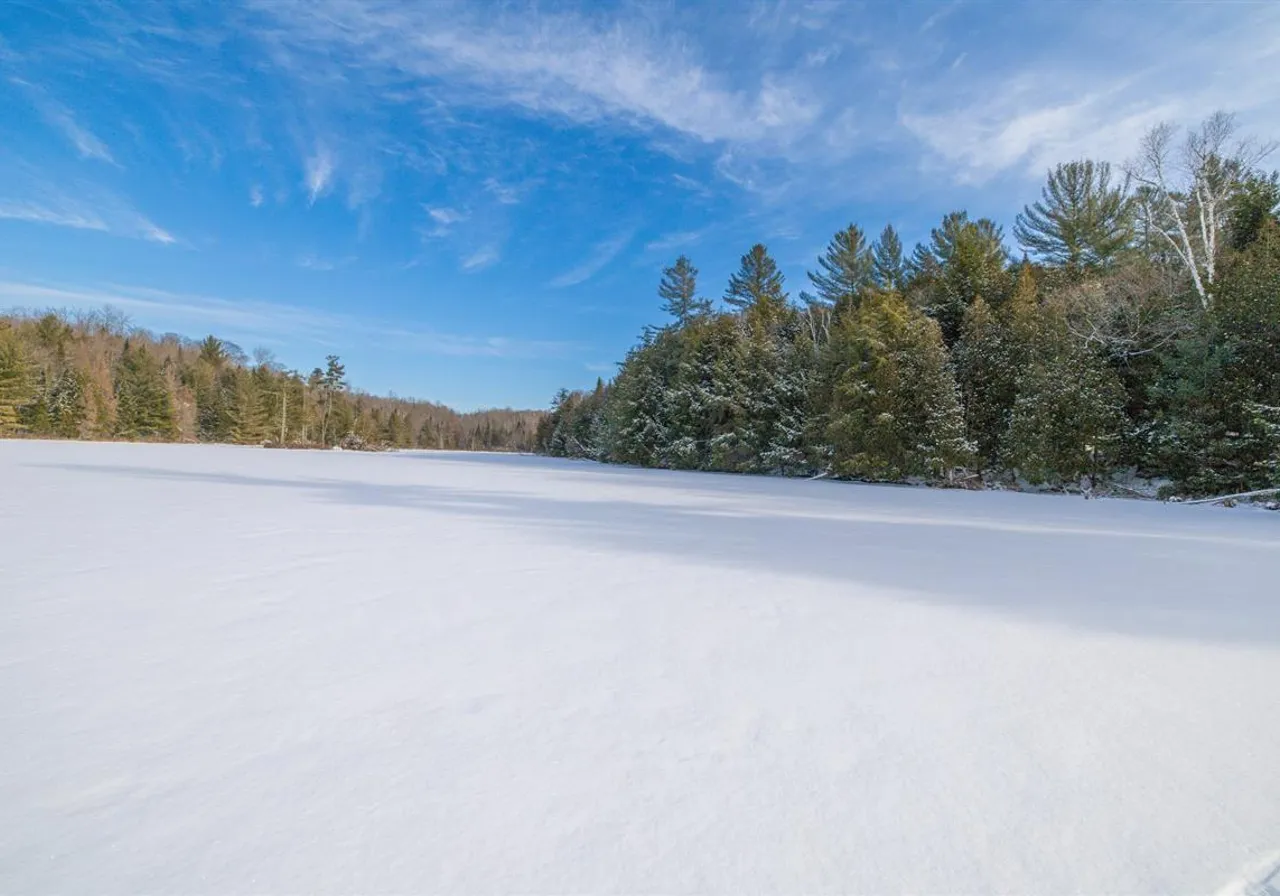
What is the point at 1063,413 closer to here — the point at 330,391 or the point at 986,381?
the point at 986,381

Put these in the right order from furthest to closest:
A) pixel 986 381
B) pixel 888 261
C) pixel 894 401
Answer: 1. pixel 888 261
2. pixel 894 401
3. pixel 986 381

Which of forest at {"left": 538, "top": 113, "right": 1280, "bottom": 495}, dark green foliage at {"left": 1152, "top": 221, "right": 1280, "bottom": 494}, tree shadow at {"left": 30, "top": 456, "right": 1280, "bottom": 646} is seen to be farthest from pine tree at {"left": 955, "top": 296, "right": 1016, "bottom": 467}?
tree shadow at {"left": 30, "top": 456, "right": 1280, "bottom": 646}

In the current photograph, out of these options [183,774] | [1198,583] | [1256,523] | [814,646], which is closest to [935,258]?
[1256,523]

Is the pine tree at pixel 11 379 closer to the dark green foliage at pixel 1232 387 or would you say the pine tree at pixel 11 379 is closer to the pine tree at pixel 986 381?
the pine tree at pixel 986 381

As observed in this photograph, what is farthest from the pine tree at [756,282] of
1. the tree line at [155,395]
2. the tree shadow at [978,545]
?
the tree line at [155,395]

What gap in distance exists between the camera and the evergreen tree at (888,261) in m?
26.3

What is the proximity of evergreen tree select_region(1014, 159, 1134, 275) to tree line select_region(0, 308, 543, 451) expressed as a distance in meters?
51.4

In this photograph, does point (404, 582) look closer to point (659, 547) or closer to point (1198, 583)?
point (659, 547)

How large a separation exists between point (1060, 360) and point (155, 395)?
55677mm

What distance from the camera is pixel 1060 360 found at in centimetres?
1420

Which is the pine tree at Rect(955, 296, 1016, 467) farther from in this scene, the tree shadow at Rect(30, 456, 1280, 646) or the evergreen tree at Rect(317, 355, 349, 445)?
the evergreen tree at Rect(317, 355, 349, 445)

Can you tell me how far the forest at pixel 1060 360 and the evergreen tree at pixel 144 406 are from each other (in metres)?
42.5

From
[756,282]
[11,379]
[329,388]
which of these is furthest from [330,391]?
[756,282]

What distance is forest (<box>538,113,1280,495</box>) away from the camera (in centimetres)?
1184
